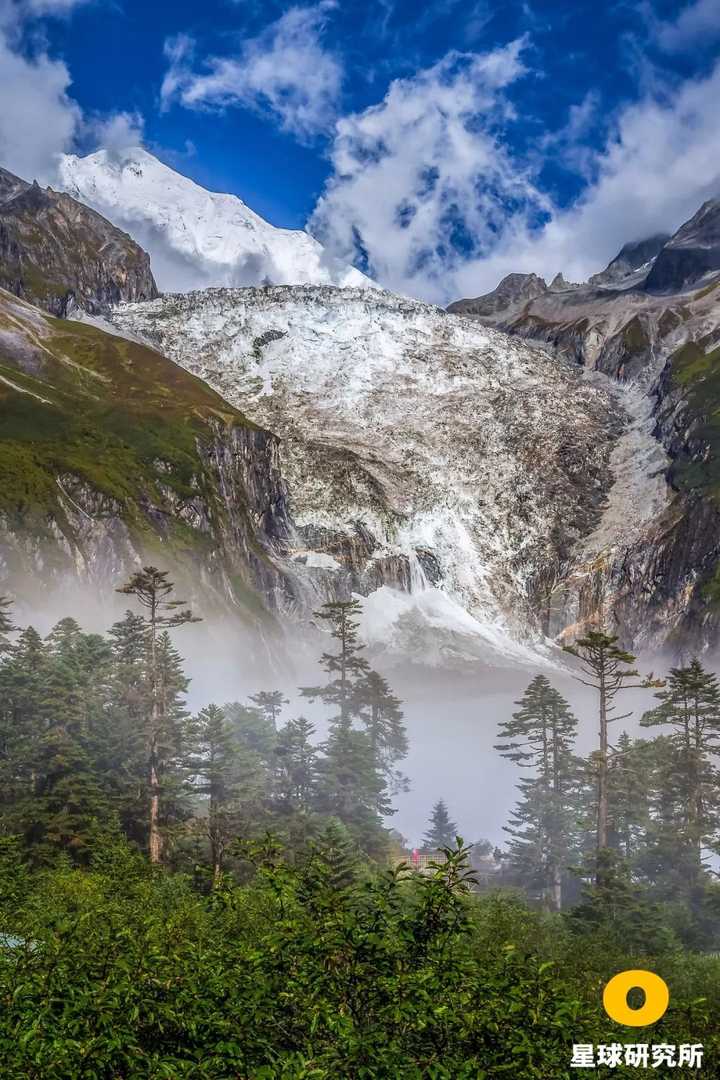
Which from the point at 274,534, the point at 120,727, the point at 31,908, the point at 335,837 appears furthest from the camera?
the point at 274,534

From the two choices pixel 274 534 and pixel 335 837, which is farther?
pixel 274 534

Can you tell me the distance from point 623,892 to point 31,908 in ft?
94.4

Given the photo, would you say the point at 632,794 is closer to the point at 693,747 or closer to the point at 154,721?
the point at 693,747

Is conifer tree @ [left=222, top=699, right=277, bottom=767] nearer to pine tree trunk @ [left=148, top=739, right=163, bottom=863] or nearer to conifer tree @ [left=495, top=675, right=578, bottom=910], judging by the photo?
pine tree trunk @ [left=148, top=739, right=163, bottom=863]

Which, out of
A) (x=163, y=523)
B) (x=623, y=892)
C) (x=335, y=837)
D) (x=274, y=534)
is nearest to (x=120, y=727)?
(x=335, y=837)

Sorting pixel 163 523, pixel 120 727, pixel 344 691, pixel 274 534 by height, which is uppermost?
pixel 274 534

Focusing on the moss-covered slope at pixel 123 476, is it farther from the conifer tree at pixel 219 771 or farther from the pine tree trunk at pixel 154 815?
the pine tree trunk at pixel 154 815

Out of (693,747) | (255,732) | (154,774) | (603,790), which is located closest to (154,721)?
(154,774)

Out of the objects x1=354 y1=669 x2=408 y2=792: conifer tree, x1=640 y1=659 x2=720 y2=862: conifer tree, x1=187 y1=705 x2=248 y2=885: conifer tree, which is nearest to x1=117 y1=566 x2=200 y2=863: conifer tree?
x1=187 y1=705 x2=248 y2=885: conifer tree

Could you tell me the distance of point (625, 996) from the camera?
40.8ft

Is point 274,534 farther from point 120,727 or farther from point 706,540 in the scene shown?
point 120,727

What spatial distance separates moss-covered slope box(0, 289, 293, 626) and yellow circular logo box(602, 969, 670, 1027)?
93.1 meters

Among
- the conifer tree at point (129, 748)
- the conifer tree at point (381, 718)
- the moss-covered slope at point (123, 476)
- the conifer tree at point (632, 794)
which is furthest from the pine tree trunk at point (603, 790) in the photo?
the moss-covered slope at point (123, 476)

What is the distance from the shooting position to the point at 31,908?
21.0m
